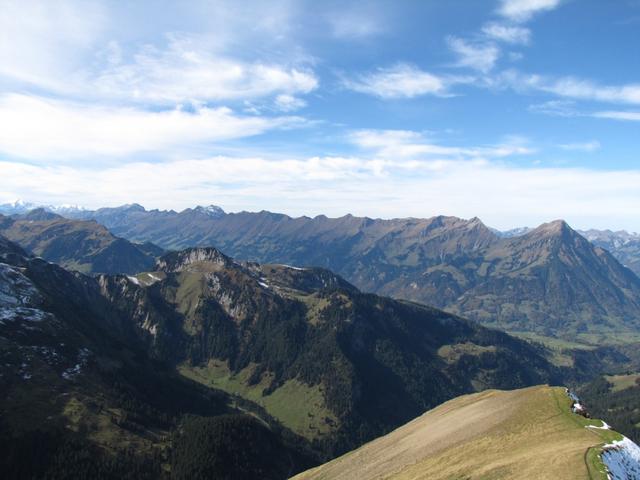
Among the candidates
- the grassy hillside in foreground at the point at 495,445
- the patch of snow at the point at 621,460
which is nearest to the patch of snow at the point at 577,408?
the grassy hillside in foreground at the point at 495,445

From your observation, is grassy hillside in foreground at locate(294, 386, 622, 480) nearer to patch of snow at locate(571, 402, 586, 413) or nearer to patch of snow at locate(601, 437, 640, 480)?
patch of snow at locate(571, 402, 586, 413)

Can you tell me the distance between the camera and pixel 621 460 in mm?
71938

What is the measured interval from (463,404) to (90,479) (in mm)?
146618

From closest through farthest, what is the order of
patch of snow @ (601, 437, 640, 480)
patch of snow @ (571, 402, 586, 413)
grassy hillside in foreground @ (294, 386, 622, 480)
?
1. patch of snow @ (601, 437, 640, 480)
2. grassy hillside in foreground @ (294, 386, 622, 480)
3. patch of snow @ (571, 402, 586, 413)

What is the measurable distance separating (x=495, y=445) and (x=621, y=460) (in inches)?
926

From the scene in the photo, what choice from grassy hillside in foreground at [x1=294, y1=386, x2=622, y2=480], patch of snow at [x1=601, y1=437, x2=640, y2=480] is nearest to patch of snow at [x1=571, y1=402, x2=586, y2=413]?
grassy hillside in foreground at [x1=294, y1=386, x2=622, y2=480]

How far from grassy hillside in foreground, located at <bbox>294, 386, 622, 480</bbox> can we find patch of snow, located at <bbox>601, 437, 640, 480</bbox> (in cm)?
131

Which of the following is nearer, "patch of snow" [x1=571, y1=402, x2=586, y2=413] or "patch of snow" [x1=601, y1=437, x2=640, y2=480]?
"patch of snow" [x1=601, y1=437, x2=640, y2=480]

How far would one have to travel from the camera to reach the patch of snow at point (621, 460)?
220 ft

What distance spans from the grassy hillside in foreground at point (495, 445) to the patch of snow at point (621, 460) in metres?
1.31

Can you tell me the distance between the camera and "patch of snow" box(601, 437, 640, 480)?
67194 millimetres

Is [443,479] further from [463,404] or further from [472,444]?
[463,404]

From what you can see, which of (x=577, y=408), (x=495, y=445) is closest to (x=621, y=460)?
(x=495, y=445)

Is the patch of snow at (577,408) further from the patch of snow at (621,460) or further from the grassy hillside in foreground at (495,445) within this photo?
the patch of snow at (621,460)
